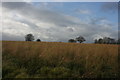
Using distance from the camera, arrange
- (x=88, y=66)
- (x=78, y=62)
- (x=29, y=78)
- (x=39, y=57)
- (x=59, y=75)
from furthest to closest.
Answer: (x=39, y=57), (x=78, y=62), (x=88, y=66), (x=59, y=75), (x=29, y=78)

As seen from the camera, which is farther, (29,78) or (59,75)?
(59,75)

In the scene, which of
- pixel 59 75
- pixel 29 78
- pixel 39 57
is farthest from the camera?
pixel 39 57

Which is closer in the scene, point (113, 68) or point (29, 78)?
point (29, 78)

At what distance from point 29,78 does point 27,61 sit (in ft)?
5.50

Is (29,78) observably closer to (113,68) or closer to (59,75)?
(59,75)

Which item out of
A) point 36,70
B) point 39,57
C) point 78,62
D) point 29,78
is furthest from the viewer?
point 39,57

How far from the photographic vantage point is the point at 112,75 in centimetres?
497

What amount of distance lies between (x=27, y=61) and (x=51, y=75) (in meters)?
1.74

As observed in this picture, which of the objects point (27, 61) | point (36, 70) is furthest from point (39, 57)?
point (36, 70)

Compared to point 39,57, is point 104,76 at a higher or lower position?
lower

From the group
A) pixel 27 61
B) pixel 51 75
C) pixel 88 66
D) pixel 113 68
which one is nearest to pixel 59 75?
pixel 51 75

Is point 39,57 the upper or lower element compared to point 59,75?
upper

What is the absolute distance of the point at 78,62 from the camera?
230 inches

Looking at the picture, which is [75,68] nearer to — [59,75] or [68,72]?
[68,72]
